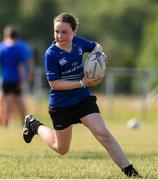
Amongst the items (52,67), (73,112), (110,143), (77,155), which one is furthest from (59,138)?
(77,155)

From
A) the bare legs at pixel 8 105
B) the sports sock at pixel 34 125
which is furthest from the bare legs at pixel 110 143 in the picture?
the bare legs at pixel 8 105

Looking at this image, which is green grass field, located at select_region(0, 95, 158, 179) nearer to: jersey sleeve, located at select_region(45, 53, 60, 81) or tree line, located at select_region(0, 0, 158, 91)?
jersey sleeve, located at select_region(45, 53, 60, 81)

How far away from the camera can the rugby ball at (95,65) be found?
949 cm

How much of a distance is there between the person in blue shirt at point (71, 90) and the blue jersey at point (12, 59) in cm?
833

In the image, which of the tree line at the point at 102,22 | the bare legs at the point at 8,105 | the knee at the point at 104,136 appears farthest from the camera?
the tree line at the point at 102,22

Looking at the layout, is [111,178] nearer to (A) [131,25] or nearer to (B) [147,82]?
(B) [147,82]

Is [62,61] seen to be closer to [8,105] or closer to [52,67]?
[52,67]

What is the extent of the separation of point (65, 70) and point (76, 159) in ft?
6.97

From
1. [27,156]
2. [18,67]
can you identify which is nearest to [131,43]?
[18,67]

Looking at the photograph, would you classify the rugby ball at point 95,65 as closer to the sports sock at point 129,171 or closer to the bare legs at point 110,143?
the bare legs at point 110,143

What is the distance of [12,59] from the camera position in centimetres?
1812

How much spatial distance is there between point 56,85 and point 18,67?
348 inches

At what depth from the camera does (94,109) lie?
9562mm

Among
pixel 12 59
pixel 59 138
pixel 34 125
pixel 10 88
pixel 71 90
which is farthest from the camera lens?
pixel 10 88
